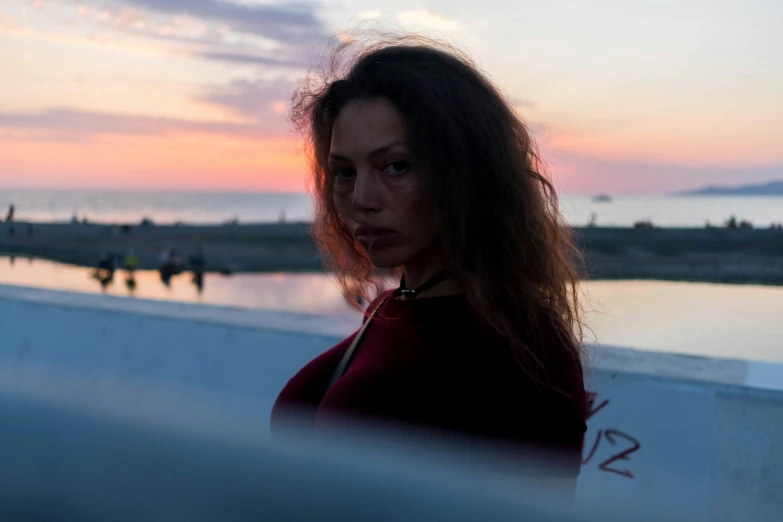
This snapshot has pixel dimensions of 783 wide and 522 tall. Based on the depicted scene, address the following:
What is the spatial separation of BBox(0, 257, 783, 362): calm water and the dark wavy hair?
10.3m

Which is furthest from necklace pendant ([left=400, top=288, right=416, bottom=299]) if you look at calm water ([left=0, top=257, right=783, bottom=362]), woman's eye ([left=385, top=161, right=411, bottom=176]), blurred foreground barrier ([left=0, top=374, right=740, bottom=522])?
calm water ([left=0, top=257, right=783, bottom=362])

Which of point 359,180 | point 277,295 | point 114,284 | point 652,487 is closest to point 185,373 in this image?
point 652,487

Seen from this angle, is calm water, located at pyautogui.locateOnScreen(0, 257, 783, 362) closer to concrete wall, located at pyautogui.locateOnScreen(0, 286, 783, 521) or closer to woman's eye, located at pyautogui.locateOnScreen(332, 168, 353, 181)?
concrete wall, located at pyautogui.locateOnScreen(0, 286, 783, 521)

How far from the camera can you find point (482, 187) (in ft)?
4.52

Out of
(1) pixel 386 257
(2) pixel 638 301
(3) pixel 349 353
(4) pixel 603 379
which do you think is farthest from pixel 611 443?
(2) pixel 638 301

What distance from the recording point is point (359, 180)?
4.41 feet

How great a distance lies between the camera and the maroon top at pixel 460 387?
1162 mm

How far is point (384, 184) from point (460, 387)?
377 millimetres

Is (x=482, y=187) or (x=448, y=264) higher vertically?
(x=482, y=187)

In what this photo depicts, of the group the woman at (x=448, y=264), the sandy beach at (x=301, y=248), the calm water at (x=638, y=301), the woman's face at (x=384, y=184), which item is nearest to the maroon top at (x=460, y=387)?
the woman at (x=448, y=264)

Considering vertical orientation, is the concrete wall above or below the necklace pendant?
below

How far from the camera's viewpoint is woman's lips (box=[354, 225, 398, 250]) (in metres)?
1.36

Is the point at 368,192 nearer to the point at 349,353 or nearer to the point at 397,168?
the point at 397,168

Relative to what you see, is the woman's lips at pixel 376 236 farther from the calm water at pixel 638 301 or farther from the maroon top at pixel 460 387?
the calm water at pixel 638 301
